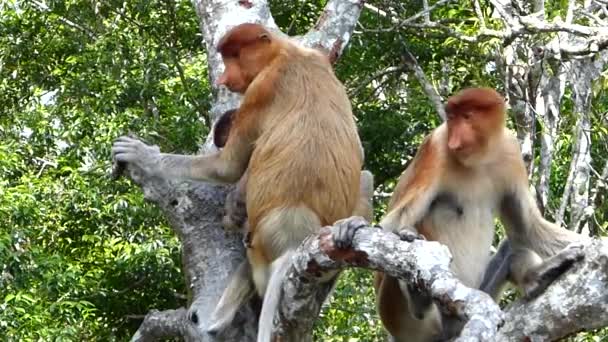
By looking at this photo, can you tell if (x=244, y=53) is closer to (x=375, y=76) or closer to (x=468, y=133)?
(x=468, y=133)

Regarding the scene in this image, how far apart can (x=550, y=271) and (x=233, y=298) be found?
1130mm

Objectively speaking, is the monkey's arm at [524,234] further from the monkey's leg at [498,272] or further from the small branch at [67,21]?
the small branch at [67,21]

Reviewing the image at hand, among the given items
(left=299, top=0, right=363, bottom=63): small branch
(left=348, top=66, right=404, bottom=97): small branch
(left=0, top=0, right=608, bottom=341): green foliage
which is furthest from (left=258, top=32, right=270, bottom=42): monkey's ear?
(left=348, top=66, right=404, bottom=97): small branch

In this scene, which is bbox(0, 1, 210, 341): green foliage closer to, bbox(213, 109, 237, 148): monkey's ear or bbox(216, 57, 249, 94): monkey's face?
bbox(213, 109, 237, 148): monkey's ear

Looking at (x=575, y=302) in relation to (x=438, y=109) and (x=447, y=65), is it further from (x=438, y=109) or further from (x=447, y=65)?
(x=447, y=65)

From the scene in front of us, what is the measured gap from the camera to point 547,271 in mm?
3473

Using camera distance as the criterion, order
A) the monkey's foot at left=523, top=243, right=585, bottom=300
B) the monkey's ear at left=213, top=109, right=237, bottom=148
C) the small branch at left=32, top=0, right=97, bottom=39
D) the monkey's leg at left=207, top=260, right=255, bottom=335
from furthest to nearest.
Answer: the small branch at left=32, top=0, right=97, bottom=39 < the monkey's ear at left=213, top=109, right=237, bottom=148 < the monkey's leg at left=207, top=260, right=255, bottom=335 < the monkey's foot at left=523, top=243, right=585, bottom=300

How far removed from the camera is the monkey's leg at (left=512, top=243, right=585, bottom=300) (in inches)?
130

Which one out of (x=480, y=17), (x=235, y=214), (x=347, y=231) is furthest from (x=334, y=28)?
(x=480, y=17)

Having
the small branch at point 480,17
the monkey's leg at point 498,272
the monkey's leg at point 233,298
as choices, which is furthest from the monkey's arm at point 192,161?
the small branch at point 480,17

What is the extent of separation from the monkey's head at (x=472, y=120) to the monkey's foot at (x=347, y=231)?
2.90ft

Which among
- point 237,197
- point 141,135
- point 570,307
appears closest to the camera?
point 570,307

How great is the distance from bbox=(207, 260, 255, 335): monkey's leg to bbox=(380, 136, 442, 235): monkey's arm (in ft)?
1.72

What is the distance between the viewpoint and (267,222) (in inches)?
153
